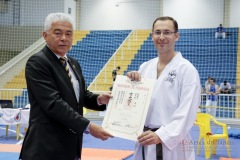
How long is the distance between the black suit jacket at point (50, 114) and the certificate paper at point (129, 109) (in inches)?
8.7

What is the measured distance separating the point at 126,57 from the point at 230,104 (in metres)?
6.03

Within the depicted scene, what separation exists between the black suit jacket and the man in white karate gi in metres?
0.44

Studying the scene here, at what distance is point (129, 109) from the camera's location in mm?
2156

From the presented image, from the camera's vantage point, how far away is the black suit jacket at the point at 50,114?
78.1 inches

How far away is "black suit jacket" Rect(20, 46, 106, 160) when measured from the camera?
1983mm

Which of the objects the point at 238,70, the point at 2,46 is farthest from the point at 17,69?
the point at 238,70

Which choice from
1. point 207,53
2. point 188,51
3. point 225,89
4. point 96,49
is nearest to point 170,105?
point 225,89

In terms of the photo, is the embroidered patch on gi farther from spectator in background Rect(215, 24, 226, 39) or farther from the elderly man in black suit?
spectator in background Rect(215, 24, 226, 39)

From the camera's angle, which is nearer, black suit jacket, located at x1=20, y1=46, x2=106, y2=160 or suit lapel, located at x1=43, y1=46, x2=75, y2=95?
black suit jacket, located at x1=20, y1=46, x2=106, y2=160

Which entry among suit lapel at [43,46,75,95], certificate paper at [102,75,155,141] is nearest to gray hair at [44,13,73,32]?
suit lapel at [43,46,75,95]

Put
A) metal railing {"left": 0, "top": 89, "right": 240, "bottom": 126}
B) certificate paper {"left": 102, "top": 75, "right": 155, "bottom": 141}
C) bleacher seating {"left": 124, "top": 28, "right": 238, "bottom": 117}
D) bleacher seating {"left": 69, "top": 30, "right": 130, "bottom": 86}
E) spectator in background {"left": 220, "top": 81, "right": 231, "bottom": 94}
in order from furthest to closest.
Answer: bleacher seating {"left": 69, "top": 30, "right": 130, "bottom": 86} → bleacher seating {"left": 124, "top": 28, "right": 238, "bottom": 117} → spectator in background {"left": 220, "top": 81, "right": 231, "bottom": 94} → metal railing {"left": 0, "top": 89, "right": 240, "bottom": 126} → certificate paper {"left": 102, "top": 75, "right": 155, "bottom": 141}

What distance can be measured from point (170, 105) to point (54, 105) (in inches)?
29.2

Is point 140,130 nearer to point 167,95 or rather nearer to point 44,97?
point 167,95

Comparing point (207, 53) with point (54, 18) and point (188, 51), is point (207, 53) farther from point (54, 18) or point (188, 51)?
point (54, 18)
